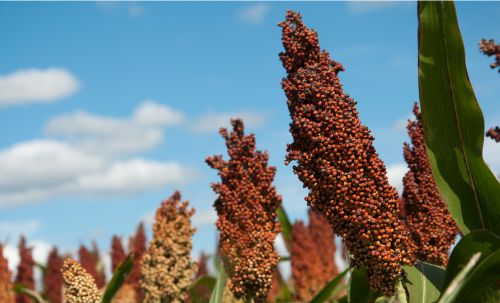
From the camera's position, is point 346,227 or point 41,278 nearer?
point 346,227

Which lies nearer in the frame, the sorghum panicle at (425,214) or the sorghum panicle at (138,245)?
the sorghum panicle at (425,214)

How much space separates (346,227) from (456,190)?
Answer: 1.73ft

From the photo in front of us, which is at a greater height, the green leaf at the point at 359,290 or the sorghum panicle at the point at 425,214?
the sorghum panicle at the point at 425,214

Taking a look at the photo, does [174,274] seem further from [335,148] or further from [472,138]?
Answer: [472,138]

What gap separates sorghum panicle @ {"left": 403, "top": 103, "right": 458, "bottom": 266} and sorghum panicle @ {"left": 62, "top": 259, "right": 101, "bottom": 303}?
228 centimetres

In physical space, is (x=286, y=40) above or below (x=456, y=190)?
above

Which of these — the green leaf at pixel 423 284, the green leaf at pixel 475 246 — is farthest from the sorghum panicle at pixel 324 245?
the green leaf at pixel 475 246

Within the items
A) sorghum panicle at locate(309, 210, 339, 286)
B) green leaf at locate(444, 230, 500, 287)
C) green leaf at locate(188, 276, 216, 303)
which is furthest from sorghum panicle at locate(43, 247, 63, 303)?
green leaf at locate(444, 230, 500, 287)

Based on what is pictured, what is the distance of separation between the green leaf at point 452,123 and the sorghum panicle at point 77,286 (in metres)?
2.56

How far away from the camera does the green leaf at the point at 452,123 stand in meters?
2.84

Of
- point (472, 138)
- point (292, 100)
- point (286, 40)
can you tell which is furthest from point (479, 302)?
point (286, 40)

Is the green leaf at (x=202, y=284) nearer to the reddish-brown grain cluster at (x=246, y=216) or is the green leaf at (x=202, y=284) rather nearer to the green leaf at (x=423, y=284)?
the reddish-brown grain cluster at (x=246, y=216)

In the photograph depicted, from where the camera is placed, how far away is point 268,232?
4961mm

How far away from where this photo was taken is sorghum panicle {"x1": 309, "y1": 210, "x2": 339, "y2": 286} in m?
13.7
